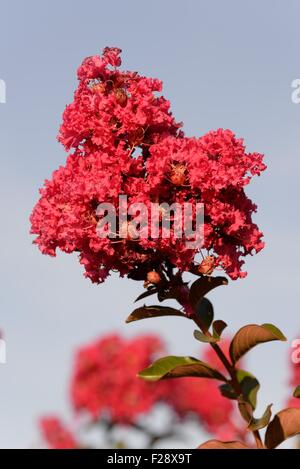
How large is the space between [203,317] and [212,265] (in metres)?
0.40

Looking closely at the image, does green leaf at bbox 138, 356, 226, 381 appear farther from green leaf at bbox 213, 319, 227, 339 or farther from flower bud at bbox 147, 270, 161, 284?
flower bud at bbox 147, 270, 161, 284

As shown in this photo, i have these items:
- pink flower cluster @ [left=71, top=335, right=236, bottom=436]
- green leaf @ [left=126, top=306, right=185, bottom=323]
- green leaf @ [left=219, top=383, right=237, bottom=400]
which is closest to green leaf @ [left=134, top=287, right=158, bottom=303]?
green leaf @ [left=126, top=306, right=185, bottom=323]

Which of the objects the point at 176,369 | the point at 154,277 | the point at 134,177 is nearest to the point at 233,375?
the point at 176,369

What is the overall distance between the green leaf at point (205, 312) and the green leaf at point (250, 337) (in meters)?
0.19

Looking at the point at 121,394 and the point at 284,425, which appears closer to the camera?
the point at 284,425

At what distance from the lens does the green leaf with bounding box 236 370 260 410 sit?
452 cm

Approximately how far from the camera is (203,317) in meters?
4.29

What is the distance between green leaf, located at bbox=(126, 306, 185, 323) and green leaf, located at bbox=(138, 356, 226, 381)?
0.23m

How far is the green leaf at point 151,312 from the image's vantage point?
4.07m

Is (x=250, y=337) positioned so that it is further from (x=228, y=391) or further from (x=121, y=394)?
(x=121, y=394)

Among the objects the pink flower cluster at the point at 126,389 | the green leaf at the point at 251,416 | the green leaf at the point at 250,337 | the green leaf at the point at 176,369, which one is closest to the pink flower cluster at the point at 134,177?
the green leaf at the point at 250,337

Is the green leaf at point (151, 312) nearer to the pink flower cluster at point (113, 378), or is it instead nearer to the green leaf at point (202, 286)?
the green leaf at point (202, 286)

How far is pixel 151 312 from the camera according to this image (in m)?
4.08

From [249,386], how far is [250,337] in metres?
0.67
